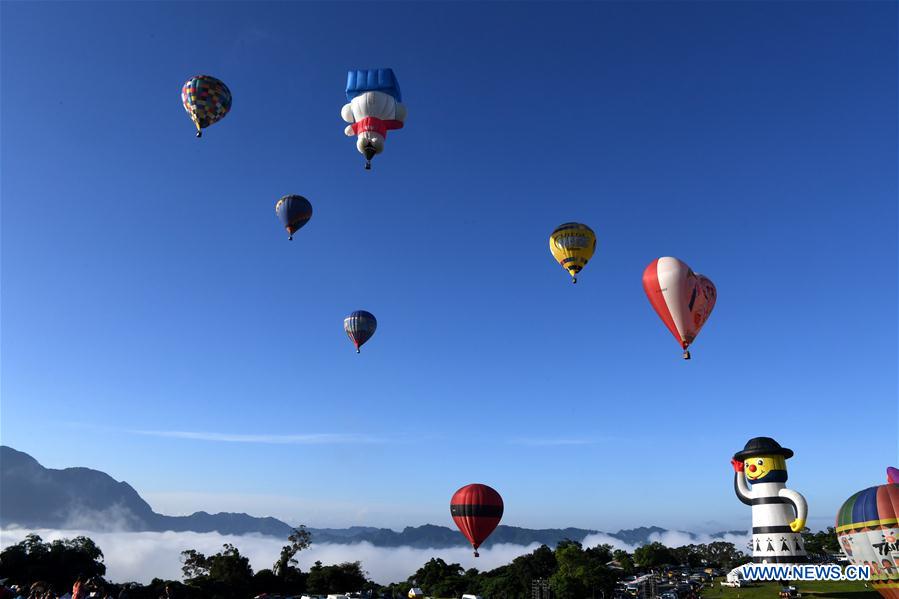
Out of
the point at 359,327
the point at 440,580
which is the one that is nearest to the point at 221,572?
the point at 440,580

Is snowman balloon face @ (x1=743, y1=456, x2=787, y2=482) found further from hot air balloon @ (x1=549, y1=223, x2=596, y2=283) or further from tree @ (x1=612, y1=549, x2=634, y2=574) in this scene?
tree @ (x1=612, y1=549, x2=634, y2=574)

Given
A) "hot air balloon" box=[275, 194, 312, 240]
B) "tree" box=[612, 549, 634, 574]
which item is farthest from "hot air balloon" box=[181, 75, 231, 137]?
"tree" box=[612, 549, 634, 574]

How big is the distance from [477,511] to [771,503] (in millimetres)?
15778

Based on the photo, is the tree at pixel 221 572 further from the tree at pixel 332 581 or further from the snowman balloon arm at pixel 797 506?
the snowman balloon arm at pixel 797 506

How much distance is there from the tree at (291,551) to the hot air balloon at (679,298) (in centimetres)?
6913

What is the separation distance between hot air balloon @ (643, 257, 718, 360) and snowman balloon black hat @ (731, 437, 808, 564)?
8312 millimetres

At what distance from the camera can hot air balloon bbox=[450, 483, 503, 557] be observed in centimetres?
3641

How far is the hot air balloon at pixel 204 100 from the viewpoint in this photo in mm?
32719

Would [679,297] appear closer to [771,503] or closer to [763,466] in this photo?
[763,466]

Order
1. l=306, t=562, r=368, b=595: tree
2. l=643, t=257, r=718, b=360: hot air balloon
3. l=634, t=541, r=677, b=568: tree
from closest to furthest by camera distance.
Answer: l=643, t=257, r=718, b=360: hot air balloon < l=306, t=562, r=368, b=595: tree < l=634, t=541, r=677, b=568: tree

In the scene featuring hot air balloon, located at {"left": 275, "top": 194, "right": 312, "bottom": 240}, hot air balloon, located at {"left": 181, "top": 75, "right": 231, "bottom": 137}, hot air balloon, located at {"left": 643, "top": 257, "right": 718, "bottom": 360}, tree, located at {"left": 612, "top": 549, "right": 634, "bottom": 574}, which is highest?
hot air balloon, located at {"left": 181, "top": 75, "right": 231, "bottom": 137}

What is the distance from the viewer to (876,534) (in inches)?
917

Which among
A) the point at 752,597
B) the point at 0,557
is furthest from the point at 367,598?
the point at 752,597

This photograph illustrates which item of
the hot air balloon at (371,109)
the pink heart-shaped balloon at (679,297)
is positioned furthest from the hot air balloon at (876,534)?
the hot air balloon at (371,109)
